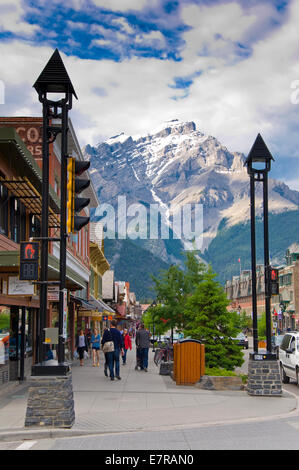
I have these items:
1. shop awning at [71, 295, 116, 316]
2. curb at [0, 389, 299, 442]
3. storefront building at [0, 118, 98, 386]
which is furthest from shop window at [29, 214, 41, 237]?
curb at [0, 389, 299, 442]

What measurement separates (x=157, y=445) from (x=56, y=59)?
7.41 m

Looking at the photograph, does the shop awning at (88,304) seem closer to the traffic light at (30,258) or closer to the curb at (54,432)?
the traffic light at (30,258)

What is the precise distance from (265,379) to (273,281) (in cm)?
267

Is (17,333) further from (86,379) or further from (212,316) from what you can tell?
(212,316)

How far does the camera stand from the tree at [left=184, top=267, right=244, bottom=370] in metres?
18.9

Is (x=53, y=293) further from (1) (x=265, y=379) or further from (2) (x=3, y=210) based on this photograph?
(1) (x=265, y=379)

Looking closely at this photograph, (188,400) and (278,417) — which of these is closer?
(278,417)

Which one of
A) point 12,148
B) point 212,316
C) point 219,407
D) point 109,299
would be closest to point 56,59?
point 12,148

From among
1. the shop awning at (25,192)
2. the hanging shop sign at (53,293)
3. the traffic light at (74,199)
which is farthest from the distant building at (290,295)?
the traffic light at (74,199)

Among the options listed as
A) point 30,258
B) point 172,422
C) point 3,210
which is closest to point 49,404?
point 172,422

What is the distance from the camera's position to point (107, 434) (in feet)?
33.8

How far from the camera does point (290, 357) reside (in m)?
20.5

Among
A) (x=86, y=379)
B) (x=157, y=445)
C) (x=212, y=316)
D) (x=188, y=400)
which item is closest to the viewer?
(x=157, y=445)

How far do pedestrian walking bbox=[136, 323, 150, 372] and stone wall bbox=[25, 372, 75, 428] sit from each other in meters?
13.3
